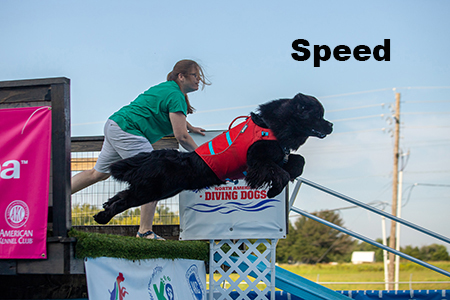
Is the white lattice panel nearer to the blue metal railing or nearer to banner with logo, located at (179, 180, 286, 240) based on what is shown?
banner with logo, located at (179, 180, 286, 240)

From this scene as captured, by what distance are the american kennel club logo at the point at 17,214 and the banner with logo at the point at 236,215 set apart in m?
2.04

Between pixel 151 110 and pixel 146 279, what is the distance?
1282 mm

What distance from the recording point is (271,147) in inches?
117

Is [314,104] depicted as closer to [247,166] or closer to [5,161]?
[247,166]

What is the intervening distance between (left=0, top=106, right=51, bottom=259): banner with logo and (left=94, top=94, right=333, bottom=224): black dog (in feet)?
1.79

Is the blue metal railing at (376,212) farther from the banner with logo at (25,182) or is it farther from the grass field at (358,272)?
the grass field at (358,272)

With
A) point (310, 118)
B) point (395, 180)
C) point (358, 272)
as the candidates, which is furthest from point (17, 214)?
point (358, 272)

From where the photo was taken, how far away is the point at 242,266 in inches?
178

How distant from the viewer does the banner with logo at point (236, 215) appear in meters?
4.47

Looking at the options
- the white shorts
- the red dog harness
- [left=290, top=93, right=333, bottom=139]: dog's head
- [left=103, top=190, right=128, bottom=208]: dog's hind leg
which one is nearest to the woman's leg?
the white shorts

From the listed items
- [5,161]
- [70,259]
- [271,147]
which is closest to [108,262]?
[70,259]

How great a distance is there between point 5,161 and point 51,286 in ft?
4.84

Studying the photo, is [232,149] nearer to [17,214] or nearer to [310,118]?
[310,118]

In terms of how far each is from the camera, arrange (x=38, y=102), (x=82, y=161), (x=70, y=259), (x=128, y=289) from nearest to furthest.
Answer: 1. (x=70, y=259)
2. (x=38, y=102)
3. (x=128, y=289)
4. (x=82, y=161)
